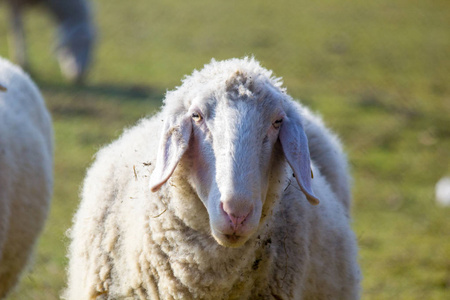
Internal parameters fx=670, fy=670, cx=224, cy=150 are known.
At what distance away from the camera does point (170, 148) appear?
9.49 feet

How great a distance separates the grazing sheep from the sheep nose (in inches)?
241

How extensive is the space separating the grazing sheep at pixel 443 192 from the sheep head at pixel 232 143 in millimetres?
5729

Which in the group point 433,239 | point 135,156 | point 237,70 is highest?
point 433,239

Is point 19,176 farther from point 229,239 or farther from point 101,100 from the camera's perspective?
point 101,100

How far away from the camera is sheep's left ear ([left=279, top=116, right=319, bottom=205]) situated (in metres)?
2.83

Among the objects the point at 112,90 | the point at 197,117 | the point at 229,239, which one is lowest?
the point at 229,239

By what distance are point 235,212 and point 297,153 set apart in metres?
0.44

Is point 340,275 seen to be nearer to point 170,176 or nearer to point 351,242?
point 351,242

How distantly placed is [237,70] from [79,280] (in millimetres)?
1364

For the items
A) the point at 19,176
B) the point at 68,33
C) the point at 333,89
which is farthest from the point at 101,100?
the point at 19,176

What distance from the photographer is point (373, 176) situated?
29.5 feet

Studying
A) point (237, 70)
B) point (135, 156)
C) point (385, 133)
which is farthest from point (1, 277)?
point (385, 133)

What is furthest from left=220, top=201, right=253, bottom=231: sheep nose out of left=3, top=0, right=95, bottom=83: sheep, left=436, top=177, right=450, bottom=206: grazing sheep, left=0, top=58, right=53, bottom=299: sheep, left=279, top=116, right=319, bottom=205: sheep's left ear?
left=3, top=0, right=95, bottom=83: sheep

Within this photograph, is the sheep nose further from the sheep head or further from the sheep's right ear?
the sheep's right ear
